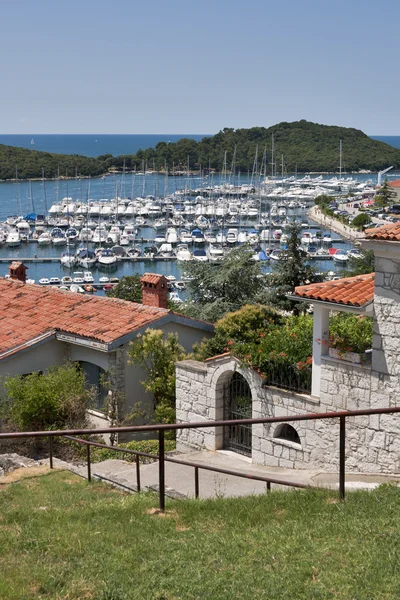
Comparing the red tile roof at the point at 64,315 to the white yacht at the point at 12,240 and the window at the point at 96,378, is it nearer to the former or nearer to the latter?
the window at the point at 96,378

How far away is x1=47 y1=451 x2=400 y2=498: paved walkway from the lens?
11.6 m

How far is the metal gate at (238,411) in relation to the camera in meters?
15.8

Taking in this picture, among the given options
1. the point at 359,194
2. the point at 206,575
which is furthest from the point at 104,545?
the point at 359,194

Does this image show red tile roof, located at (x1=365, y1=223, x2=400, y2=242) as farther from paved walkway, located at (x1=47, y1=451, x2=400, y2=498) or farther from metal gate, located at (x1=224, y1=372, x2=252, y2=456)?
metal gate, located at (x1=224, y1=372, x2=252, y2=456)

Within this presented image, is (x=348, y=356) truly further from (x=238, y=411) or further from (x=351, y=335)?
(x=238, y=411)

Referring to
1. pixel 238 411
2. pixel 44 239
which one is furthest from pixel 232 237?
pixel 238 411

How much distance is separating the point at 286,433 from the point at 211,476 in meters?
2.28

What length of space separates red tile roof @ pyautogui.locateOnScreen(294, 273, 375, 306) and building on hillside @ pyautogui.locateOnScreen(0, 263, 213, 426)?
6.19 m

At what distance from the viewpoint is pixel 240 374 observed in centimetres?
1581

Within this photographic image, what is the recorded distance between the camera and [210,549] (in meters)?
6.09

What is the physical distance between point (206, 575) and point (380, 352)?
7.89 m

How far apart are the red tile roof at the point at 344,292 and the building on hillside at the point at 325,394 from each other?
0.02 meters

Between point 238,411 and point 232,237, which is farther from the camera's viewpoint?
point 232,237

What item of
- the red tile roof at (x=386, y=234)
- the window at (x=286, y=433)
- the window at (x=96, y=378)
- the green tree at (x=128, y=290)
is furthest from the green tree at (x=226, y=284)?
the red tile roof at (x=386, y=234)
